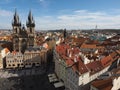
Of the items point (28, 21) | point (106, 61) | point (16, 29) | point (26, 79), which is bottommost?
point (26, 79)

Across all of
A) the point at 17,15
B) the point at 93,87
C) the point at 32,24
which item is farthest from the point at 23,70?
the point at 93,87

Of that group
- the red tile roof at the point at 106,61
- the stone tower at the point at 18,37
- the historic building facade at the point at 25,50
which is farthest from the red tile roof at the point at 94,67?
the stone tower at the point at 18,37

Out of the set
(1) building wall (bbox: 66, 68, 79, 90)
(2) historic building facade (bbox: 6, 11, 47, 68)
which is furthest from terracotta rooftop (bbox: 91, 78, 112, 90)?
(2) historic building facade (bbox: 6, 11, 47, 68)

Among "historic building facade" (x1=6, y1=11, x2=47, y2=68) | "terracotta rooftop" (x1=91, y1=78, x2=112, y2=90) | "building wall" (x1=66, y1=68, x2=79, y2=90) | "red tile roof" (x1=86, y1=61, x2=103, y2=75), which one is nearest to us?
"terracotta rooftop" (x1=91, y1=78, x2=112, y2=90)

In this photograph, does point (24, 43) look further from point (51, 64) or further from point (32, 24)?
point (51, 64)

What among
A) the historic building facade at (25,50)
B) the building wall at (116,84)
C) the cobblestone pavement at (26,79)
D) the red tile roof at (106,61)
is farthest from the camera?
the historic building facade at (25,50)

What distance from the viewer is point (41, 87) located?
225 ft

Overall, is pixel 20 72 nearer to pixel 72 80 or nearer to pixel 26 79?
pixel 26 79

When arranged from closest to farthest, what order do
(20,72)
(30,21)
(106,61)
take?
(106,61) < (20,72) < (30,21)

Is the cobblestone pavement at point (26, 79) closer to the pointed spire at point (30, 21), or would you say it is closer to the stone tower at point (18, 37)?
the stone tower at point (18, 37)

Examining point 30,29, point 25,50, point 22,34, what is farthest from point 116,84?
point 22,34

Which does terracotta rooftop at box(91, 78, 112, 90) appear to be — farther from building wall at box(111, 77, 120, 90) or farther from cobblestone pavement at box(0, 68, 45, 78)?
cobblestone pavement at box(0, 68, 45, 78)

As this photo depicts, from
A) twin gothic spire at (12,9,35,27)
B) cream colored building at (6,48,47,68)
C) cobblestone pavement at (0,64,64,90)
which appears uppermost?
twin gothic spire at (12,9,35,27)

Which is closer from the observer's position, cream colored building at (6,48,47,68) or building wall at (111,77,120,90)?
building wall at (111,77,120,90)
